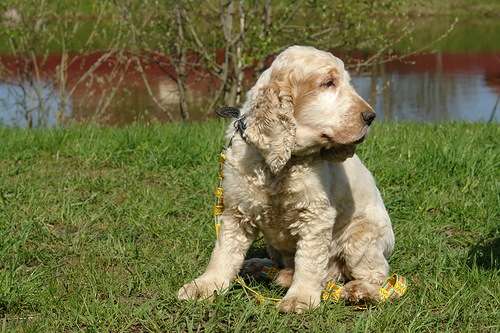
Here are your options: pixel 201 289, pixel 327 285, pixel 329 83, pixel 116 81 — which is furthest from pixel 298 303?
pixel 116 81

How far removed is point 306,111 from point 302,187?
0.37 meters

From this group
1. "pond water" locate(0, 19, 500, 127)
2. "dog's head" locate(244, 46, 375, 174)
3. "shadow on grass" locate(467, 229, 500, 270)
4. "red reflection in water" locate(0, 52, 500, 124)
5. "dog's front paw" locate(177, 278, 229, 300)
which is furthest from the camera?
"pond water" locate(0, 19, 500, 127)

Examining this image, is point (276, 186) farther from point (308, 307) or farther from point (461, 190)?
point (461, 190)

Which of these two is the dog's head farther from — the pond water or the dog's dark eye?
the pond water

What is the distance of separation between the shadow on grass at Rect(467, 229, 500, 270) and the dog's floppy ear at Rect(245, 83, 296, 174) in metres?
1.38

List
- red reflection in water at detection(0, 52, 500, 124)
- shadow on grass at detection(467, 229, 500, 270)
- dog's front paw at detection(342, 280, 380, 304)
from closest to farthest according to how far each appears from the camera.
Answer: dog's front paw at detection(342, 280, 380, 304), shadow on grass at detection(467, 229, 500, 270), red reflection in water at detection(0, 52, 500, 124)

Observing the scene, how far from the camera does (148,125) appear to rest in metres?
7.93

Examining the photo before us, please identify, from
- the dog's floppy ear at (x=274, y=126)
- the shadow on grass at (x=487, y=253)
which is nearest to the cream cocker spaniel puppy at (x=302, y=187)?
the dog's floppy ear at (x=274, y=126)

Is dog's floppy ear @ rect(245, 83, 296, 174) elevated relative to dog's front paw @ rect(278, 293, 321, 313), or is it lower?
elevated

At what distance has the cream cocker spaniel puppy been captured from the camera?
3521 mm

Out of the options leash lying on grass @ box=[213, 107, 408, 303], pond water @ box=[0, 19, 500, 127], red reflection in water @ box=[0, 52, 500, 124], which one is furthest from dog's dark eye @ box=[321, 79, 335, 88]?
red reflection in water @ box=[0, 52, 500, 124]

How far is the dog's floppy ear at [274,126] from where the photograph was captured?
3.52 metres

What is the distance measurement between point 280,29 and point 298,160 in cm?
752

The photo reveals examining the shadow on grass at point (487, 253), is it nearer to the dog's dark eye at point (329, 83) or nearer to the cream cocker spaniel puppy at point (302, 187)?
the cream cocker spaniel puppy at point (302, 187)
